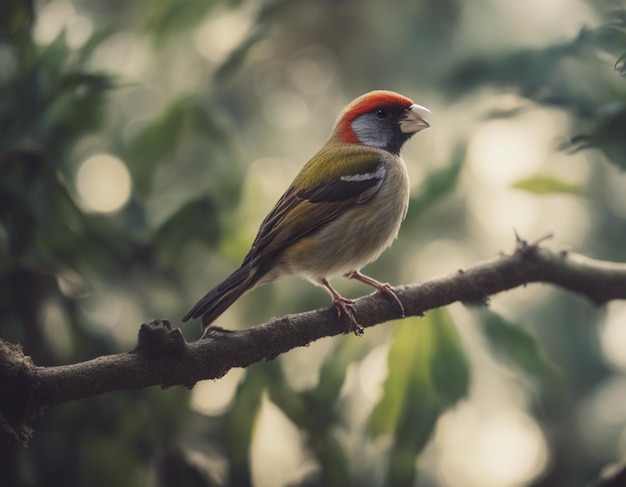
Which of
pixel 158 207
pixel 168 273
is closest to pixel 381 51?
pixel 158 207

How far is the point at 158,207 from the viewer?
143 inches

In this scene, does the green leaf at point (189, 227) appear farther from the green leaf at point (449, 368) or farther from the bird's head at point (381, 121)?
the green leaf at point (449, 368)

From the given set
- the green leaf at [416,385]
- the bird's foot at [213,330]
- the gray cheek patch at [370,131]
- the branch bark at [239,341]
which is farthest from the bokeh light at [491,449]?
the bird's foot at [213,330]

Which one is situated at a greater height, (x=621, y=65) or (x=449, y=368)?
(x=621, y=65)

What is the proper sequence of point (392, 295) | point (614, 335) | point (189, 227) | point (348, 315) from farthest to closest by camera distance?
point (614, 335), point (189, 227), point (392, 295), point (348, 315)

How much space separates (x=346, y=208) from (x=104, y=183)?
1520mm

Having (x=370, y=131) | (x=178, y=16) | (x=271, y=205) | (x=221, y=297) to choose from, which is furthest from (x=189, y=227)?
(x=178, y=16)

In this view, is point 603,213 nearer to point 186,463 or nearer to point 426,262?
point 426,262

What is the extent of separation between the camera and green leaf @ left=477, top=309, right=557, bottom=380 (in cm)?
264

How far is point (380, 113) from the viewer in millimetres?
3119

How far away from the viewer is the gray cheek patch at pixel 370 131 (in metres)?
3.16

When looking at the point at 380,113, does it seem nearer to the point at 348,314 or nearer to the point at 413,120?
the point at 413,120

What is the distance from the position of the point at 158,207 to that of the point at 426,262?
1.48m

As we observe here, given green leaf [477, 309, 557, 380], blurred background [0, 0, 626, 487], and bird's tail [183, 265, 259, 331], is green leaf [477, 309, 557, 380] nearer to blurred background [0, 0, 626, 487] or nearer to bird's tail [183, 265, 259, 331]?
blurred background [0, 0, 626, 487]
